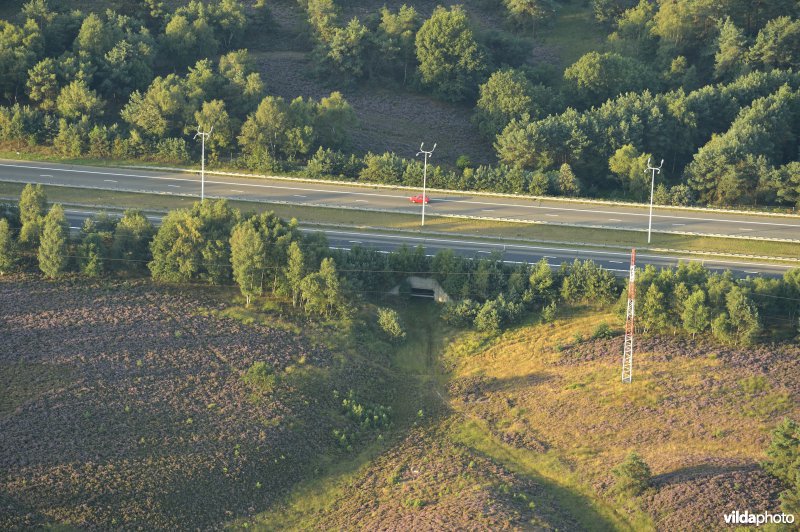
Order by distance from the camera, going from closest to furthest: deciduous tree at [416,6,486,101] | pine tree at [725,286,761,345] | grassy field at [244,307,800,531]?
grassy field at [244,307,800,531] → pine tree at [725,286,761,345] → deciduous tree at [416,6,486,101]

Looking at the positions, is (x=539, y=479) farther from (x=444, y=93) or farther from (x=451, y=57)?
(x=451, y=57)


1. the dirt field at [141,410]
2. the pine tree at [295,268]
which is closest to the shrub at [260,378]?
the dirt field at [141,410]

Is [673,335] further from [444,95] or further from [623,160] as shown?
[444,95]

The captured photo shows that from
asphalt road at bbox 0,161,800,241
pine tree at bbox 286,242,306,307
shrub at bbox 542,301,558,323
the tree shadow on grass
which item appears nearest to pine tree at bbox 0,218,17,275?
pine tree at bbox 286,242,306,307

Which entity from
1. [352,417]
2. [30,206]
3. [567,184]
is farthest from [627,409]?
[30,206]

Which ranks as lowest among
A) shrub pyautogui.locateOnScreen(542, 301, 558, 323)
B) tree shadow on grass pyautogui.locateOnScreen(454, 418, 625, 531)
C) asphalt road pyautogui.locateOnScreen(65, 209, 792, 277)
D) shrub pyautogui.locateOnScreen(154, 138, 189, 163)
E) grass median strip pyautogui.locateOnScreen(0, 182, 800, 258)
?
tree shadow on grass pyautogui.locateOnScreen(454, 418, 625, 531)

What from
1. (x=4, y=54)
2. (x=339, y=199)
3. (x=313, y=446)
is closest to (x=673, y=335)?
(x=313, y=446)

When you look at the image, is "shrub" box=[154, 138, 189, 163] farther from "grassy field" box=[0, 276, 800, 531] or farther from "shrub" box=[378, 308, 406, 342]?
"shrub" box=[378, 308, 406, 342]
